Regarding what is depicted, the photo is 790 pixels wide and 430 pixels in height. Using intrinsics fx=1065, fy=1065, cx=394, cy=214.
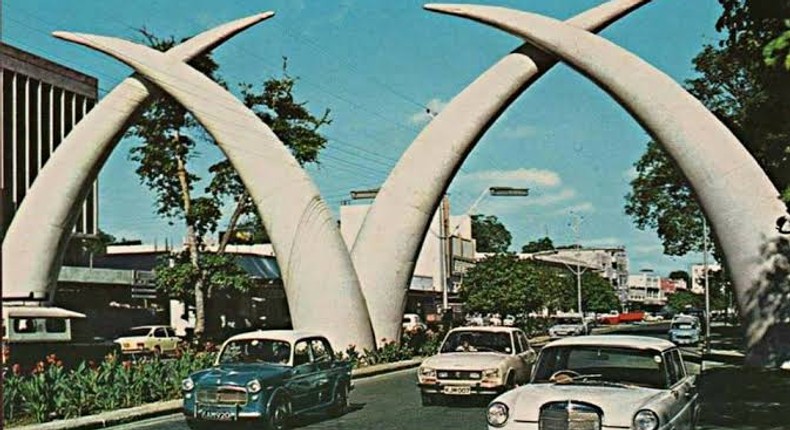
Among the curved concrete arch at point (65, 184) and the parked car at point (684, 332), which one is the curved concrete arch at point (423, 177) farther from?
the parked car at point (684, 332)

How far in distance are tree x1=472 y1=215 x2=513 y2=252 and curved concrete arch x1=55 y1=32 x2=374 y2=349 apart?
62.1m

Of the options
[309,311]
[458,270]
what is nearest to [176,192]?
[309,311]

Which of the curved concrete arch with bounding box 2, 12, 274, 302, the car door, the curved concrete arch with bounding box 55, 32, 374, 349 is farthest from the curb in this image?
the curved concrete arch with bounding box 2, 12, 274, 302

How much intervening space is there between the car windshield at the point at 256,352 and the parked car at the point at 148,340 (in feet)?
68.7

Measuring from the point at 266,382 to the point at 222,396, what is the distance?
61cm

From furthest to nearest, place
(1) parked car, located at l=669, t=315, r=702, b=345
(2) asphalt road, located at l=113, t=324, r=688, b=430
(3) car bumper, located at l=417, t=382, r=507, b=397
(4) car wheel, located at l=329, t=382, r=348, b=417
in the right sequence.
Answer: (1) parked car, located at l=669, t=315, r=702, b=345, (3) car bumper, located at l=417, t=382, r=507, b=397, (4) car wheel, located at l=329, t=382, r=348, b=417, (2) asphalt road, located at l=113, t=324, r=688, b=430

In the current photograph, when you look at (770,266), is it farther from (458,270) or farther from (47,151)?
(458,270)

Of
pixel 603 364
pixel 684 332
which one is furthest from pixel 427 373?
pixel 684 332

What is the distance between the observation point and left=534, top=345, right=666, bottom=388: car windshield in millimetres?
11156

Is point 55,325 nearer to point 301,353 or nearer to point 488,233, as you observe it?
point 301,353

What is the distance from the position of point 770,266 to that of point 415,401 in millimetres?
14625

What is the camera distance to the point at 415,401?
19688mm

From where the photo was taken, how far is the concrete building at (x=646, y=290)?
313 feet

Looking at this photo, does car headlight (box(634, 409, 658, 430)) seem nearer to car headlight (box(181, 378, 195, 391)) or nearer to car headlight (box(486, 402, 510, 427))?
car headlight (box(486, 402, 510, 427))
